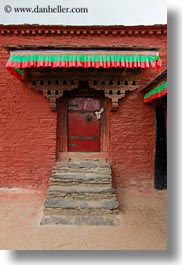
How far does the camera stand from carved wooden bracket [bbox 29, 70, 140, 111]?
5.53 metres

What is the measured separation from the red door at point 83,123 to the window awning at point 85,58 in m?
1.56

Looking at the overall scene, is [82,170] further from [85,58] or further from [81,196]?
[85,58]

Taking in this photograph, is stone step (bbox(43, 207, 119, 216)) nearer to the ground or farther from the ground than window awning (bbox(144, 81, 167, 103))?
nearer to the ground

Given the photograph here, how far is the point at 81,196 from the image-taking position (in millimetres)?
4824

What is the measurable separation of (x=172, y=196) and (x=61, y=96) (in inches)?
143

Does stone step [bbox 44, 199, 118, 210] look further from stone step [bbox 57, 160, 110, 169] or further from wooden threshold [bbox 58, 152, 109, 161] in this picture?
wooden threshold [bbox 58, 152, 109, 161]

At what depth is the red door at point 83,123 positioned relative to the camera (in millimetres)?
5980

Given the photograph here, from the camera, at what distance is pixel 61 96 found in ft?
18.3

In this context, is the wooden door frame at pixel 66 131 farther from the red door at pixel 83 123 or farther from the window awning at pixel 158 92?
the window awning at pixel 158 92

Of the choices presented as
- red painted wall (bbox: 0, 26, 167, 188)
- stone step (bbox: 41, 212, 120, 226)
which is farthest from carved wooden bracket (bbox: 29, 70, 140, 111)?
stone step (bbox: 41, 212, 120, 226)

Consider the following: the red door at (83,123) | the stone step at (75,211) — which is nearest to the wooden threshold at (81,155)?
the red door at (83,123)

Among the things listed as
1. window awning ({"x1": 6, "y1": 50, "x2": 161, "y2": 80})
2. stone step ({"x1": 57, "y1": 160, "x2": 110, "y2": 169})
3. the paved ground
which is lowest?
the paved ground

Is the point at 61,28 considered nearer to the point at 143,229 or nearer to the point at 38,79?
the point at 38,79

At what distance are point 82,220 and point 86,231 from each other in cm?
36
